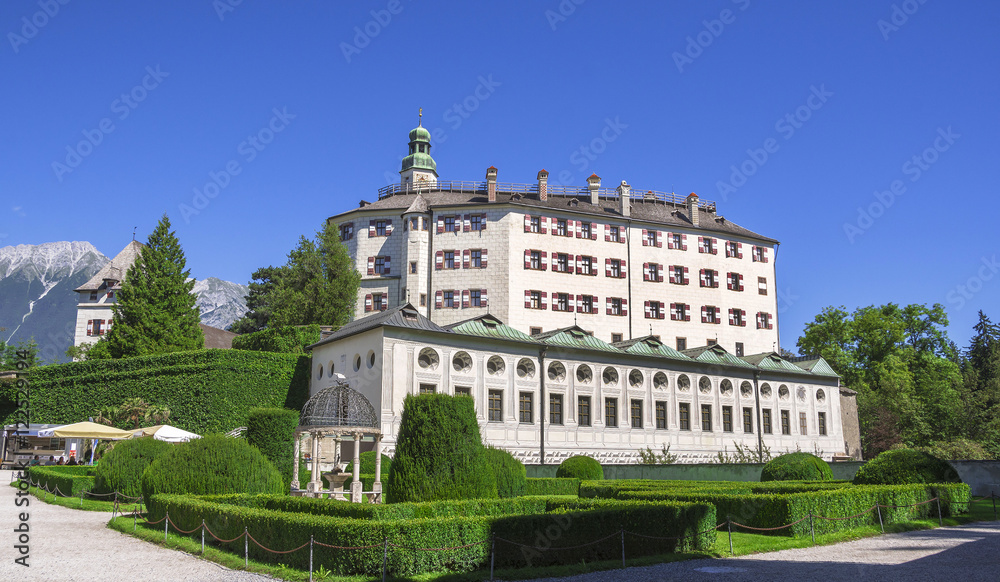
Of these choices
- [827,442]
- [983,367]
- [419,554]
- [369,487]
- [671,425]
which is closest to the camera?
[419,554]

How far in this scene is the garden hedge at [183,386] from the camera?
40.8 meters

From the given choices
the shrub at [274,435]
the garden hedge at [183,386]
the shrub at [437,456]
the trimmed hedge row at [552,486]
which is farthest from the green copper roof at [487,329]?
the shrub at [437,456]

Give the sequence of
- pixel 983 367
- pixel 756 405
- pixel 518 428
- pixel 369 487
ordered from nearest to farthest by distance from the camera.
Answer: pixel 369 487 < pixel 518 428 < pixel 756 405 < pixel 983 367

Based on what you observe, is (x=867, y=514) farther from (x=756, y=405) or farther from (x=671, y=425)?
(x=756, y=405)

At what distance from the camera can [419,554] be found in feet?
42.6

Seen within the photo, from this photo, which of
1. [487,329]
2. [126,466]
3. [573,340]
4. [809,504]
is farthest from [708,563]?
[573,340]

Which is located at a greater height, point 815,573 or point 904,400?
point 904,400

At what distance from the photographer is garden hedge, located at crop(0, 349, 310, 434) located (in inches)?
1604

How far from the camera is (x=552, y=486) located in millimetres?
28219

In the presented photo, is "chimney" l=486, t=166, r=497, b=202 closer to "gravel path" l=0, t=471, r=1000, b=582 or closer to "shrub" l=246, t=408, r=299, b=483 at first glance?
"shrub" l=246, t=408, r=299, b=483

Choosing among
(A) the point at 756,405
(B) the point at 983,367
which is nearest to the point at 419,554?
(A) the point at 756,405

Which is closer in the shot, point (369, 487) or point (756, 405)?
point (369, 487)

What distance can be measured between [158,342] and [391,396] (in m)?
21.3

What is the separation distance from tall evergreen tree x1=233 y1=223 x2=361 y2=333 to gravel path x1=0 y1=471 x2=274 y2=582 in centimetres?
2846
